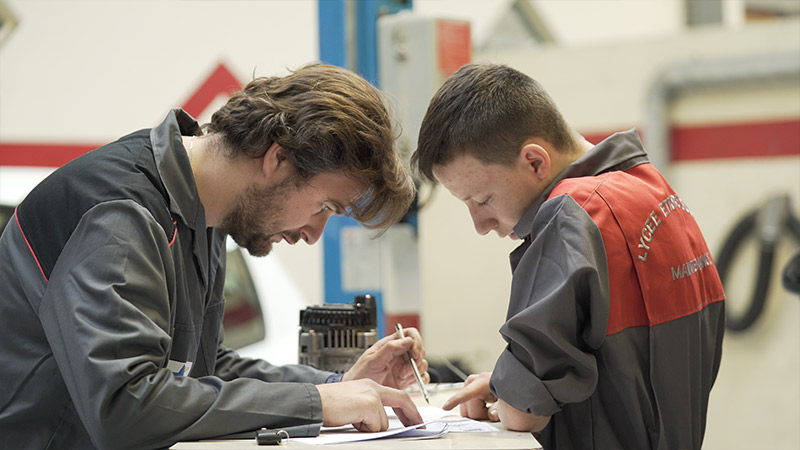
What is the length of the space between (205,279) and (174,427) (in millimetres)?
405

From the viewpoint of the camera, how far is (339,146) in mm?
1623

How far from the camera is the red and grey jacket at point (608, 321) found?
54.2 inches

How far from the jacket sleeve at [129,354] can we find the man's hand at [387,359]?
35cm

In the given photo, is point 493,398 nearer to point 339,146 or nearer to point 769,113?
point 339,146

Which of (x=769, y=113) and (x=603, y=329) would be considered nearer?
(x=603, y=329)

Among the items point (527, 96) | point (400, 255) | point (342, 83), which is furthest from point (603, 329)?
point (400, 255)

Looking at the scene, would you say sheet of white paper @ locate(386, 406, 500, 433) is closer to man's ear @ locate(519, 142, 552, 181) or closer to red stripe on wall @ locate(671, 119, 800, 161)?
man's ear @ locate(519, 142, 552, 181)

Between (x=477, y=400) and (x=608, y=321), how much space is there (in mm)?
330

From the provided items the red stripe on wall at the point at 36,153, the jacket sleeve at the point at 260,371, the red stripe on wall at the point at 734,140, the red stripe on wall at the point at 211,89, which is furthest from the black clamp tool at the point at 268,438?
the red stripe on wall at the point at 734,140

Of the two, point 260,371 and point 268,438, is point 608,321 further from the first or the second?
point 260,371

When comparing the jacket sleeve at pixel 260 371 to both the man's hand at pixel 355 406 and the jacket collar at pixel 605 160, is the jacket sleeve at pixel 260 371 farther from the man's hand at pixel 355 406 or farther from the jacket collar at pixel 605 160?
the jacket collar at pixel 605 160

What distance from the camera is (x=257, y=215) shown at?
1719mm

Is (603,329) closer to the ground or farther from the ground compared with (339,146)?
closer to the ground

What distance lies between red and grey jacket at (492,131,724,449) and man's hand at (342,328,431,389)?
36cm
